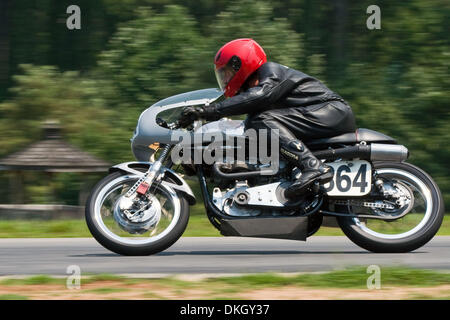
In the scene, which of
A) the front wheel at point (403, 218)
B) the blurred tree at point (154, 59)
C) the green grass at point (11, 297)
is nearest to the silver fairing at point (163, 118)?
the front wheel at point (403, 218)

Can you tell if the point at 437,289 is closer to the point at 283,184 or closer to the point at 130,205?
the point at 283,184

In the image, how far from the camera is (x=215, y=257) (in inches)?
271

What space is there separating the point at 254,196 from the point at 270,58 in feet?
23.2

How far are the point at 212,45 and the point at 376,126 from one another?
2.99m

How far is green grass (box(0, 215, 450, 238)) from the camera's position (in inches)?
363

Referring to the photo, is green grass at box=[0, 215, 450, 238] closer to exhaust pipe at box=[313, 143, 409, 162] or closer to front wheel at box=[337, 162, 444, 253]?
front wheel at box=[337, 162, 444, 253]

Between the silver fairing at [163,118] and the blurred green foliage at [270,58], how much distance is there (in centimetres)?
620

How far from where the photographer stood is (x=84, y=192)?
12.7 m

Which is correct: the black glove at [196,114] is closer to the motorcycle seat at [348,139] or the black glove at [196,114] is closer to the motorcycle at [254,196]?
the motorcycle at [254,196]

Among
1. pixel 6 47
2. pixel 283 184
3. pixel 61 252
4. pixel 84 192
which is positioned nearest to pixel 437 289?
pixel 283 184

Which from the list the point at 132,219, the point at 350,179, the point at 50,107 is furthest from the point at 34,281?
the point at 50,107

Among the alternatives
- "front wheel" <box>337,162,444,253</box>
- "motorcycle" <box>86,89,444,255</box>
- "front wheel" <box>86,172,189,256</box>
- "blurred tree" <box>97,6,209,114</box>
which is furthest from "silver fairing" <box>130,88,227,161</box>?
"blurred tree" <box>97,6,209,114</box>

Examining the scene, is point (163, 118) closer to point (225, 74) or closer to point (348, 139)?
point (225, 74)


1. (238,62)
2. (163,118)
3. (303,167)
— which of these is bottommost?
(303,167)
